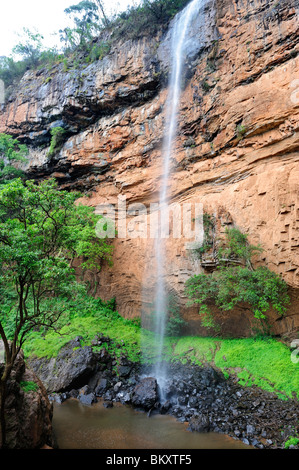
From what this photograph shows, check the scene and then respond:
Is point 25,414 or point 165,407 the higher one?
point 25,414

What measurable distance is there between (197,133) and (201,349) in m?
11.8

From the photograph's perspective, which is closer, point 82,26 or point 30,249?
point 30,249

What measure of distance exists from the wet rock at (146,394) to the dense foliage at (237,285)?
3.45m

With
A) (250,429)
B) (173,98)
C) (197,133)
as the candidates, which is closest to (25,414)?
(250,429)

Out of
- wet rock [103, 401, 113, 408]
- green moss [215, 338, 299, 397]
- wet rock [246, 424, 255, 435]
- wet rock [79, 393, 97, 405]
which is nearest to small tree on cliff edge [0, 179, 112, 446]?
wet rock [79, 393, 97, 405]

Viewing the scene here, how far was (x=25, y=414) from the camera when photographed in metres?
5.51

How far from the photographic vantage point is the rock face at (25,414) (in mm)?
5145

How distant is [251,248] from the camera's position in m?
10.9

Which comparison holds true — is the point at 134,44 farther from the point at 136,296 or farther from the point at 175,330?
the point at 175,330

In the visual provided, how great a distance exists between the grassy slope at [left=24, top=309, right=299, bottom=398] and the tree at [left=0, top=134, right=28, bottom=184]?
1510cm

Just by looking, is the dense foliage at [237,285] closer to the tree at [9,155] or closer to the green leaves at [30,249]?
the green leaves at [30,249]

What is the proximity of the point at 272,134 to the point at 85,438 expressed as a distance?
13.4 metres

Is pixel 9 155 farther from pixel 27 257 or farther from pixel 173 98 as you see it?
pixel 27 257

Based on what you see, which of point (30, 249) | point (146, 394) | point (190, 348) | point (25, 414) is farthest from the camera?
point (190, 348)
